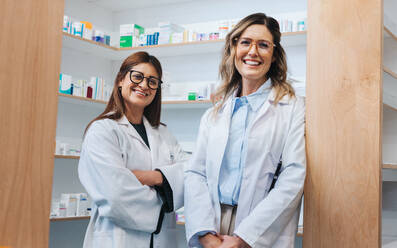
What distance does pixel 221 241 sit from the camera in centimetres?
193

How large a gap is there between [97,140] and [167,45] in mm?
2537

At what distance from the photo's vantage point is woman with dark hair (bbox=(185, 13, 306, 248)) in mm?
1871

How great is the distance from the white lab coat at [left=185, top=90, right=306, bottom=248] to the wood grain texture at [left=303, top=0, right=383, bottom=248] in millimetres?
78

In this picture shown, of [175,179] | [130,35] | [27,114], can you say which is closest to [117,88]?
[175,179]

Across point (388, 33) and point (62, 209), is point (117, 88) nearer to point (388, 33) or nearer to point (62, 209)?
point (388, 33)

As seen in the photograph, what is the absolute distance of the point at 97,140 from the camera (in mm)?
2363

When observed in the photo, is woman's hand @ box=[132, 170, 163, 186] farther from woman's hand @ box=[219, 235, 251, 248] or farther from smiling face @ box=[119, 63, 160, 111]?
woman's hand @ box=[219, 235, 251, 248]

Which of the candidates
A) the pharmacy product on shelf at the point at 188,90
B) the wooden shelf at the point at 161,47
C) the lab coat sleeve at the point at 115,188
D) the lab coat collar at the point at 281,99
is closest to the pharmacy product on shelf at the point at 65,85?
the wooden shelf at the point at 161,47

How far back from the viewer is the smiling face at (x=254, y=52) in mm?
2055

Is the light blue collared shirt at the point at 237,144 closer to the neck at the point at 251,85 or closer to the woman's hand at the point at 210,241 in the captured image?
the neck at the point at 251,85

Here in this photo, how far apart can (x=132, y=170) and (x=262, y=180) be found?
78cm

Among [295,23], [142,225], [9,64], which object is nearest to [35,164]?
[9,64]

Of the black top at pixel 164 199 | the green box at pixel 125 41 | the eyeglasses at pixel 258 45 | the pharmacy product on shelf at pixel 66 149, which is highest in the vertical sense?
the green box at pixel 125 41

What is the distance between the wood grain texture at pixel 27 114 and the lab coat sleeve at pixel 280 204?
2.72 feet
